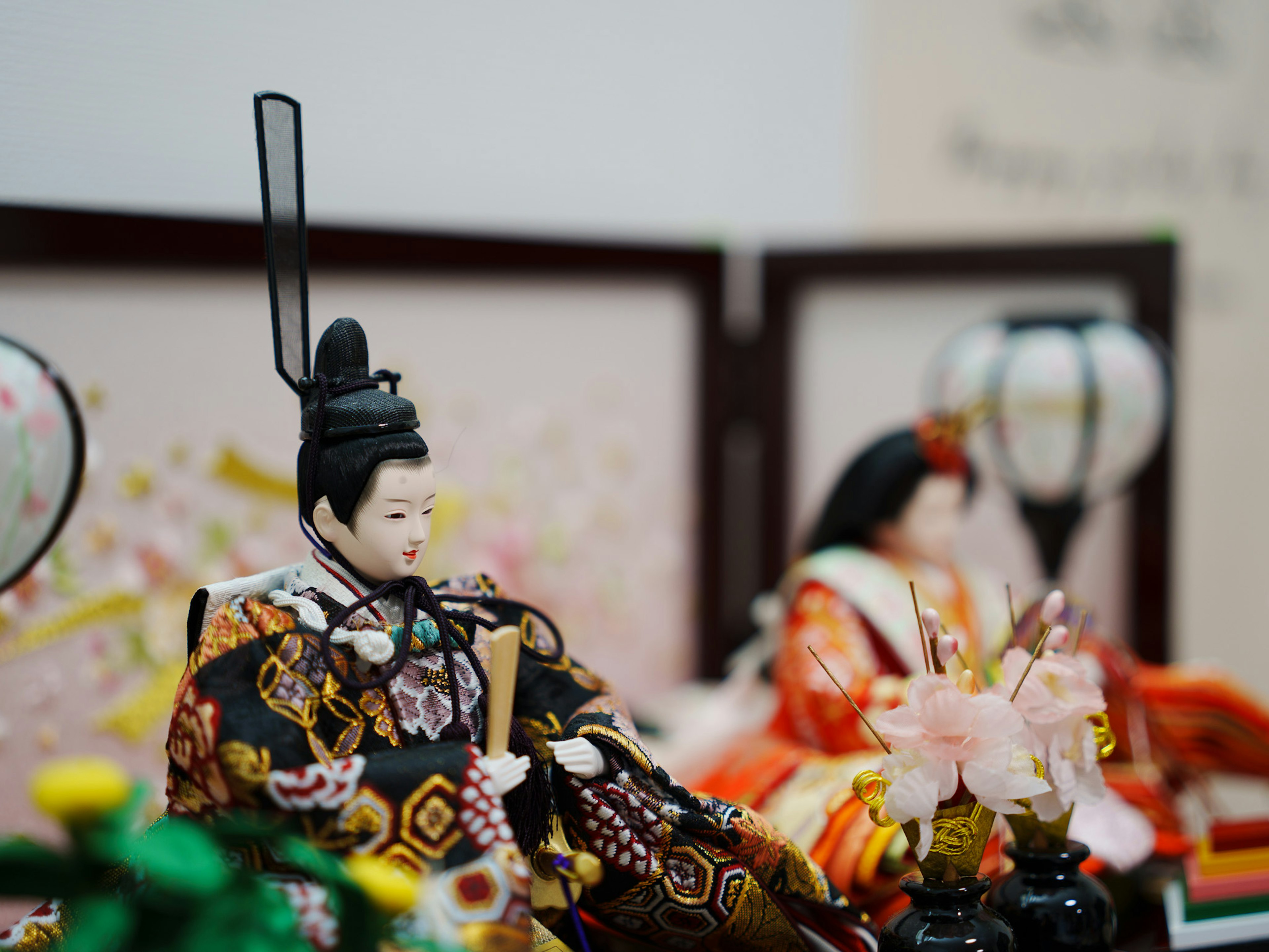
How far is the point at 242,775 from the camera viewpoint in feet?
2.56

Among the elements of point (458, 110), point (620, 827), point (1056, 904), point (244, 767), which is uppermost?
point (458, 110)

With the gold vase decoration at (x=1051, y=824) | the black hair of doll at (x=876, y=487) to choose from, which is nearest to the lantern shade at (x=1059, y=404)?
the black hair of doll at (x=876, y=487)

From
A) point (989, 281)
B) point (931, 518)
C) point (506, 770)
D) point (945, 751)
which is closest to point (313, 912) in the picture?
point (506, 770)

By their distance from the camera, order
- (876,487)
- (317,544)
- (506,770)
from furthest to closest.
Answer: (876,487)
(317,544)
(506,770)

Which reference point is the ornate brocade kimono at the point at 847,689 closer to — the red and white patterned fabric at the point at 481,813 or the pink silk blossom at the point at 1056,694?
the pink silk blossom at the point at 1056,694

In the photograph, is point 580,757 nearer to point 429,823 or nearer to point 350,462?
point 429,823

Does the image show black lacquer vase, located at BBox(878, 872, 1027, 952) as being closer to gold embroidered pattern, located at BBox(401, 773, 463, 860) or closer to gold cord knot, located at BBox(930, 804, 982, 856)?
gold cord knot, located at BBox(930, 804, 982, 856)

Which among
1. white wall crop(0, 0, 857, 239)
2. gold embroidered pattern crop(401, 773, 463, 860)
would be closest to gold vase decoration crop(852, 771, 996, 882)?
gold embroidered pattern crop(401, 773, 463, 860)

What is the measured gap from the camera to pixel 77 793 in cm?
62

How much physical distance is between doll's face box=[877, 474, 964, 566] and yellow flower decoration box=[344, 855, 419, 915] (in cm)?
107

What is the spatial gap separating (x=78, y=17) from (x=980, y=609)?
1424mm

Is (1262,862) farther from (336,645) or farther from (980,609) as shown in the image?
(336,645)

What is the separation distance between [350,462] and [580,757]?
1.04ft

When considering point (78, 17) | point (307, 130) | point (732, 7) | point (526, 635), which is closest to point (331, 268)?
point (307, 130)
